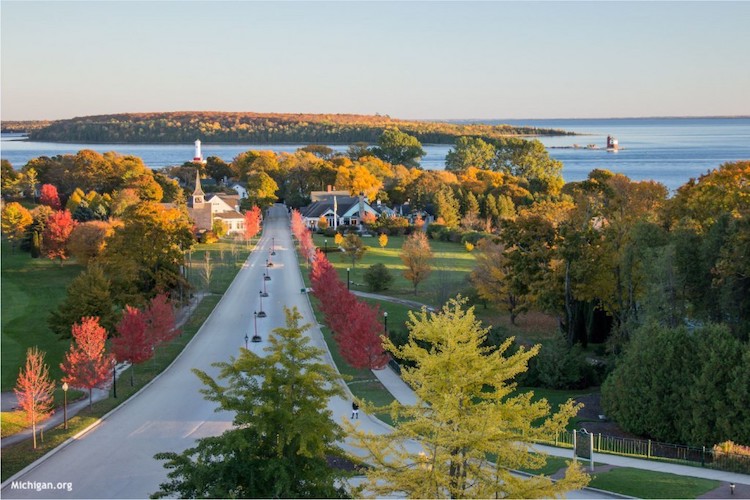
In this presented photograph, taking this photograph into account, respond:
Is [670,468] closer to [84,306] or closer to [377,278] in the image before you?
[84,306]

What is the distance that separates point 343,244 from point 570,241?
136 ft

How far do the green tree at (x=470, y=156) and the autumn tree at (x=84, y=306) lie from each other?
120 meters

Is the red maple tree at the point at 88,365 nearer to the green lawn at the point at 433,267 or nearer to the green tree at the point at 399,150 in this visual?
the green lawn at the point at 433,267

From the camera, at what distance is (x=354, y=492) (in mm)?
16203

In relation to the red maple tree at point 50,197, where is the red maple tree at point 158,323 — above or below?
below

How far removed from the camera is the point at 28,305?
176 feet

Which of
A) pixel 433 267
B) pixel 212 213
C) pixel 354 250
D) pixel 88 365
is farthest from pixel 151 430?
pixel 212 213

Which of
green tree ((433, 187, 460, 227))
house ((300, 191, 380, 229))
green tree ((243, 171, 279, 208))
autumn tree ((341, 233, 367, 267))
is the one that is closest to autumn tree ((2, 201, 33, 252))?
autumn tree ((341, 233, 367, 267))

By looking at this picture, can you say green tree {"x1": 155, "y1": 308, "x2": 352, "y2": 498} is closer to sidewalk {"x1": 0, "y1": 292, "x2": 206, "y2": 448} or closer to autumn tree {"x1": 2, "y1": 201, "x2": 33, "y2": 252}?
sidewalk {"x1": 0, "y1": 292, "x2": 206, "y2": 448}

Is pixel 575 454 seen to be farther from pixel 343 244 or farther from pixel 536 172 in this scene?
pixel 536 172

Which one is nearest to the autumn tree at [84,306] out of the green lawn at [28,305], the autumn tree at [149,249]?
the green lawn at [28,305]

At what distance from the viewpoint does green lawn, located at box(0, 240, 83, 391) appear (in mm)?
39562

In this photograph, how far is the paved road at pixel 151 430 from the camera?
75.7ft

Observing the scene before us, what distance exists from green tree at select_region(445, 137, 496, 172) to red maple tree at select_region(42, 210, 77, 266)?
9581 centimetres
